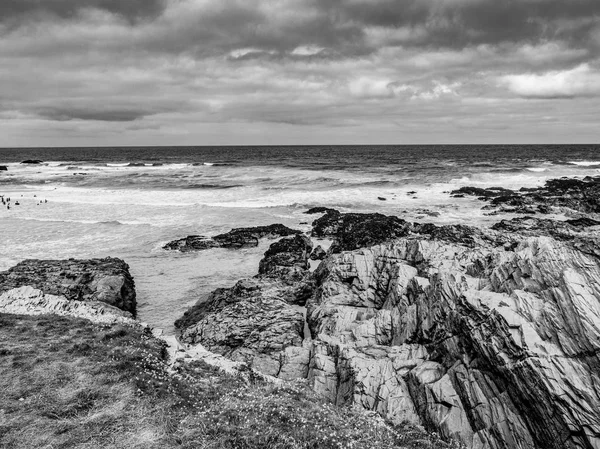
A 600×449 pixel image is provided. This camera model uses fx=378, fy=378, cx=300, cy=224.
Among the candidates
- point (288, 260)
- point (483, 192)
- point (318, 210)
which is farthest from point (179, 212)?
point (483, 192)

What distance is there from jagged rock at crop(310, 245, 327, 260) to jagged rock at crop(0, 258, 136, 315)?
10.2 m

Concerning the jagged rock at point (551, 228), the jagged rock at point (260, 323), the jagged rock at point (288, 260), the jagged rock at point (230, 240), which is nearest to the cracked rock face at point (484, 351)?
the jagged rock at point (260, 323)

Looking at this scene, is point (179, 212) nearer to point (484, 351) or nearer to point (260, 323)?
point (260, 323)

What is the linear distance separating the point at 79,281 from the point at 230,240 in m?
10.9

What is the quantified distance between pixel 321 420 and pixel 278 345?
456 cm

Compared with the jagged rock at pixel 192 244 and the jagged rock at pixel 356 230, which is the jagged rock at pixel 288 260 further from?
the jagged rock at pixel 192 244

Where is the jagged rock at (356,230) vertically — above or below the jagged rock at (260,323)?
above

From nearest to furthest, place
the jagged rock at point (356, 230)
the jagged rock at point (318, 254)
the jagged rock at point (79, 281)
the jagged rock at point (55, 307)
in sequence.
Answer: the jagged rock at point (55, 307) → the jagged rock at point (79, 281) → the jagged rock at point (318, 254) → the jagged rock at point (356, 230)

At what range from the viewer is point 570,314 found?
29.3 ft

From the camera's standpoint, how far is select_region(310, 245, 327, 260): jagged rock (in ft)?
75.8

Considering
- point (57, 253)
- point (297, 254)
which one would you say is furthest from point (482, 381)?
point (57, 253)

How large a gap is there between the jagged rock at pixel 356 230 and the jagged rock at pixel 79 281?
1153 cm

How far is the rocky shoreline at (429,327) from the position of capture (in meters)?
8.31

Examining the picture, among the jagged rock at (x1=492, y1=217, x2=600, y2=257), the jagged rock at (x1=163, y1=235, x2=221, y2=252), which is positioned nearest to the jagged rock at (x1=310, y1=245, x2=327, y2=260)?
the jagged rock at (x1=163, y1=235, x2=221, y2=252)
